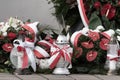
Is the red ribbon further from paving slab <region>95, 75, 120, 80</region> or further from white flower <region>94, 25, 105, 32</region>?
white flower <region>94, 25, 105, 32</region>

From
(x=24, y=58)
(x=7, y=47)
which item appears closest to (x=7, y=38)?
(x=7, y=47)

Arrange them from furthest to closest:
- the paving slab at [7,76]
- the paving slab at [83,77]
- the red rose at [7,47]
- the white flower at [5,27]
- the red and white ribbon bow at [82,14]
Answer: the red and white ribbon bow at [82,14], the white flower at [5,27], the red rose at [7,47], the paving slab at [83,77], the paving slab at [7,76]

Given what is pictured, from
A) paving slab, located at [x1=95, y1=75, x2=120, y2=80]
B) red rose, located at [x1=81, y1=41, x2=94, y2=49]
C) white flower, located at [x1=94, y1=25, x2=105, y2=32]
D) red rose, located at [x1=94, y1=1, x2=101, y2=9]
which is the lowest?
paving slab, located at [x1=95, y1=75, x2=120, y2=80]

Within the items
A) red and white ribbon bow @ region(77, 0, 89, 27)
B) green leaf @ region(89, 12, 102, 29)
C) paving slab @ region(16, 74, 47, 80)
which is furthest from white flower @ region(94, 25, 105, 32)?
paving slab @ region(16, 74, 47, 80)

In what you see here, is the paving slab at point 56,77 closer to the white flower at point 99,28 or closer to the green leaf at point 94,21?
the white flower at point 99,28

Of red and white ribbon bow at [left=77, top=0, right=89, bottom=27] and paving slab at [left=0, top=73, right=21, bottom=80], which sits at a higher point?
red and white ribbon bow at [left=77, top=0, right=89, bottom=27]

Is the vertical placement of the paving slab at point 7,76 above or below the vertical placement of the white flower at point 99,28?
below

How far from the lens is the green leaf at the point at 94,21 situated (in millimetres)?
8711

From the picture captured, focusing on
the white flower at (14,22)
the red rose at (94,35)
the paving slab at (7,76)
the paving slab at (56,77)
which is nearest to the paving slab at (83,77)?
the paving slab at (56,77)

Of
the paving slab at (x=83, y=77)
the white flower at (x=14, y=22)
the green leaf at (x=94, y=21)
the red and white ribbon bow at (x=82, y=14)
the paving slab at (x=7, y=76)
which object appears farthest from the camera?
the red and white ribbon bow at (x=82, y=14)

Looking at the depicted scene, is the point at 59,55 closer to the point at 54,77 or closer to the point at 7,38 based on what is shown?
the point at 54,77

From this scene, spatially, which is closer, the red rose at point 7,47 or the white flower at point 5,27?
the red rose at point 7,47

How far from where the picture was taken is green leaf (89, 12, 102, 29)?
8711mm

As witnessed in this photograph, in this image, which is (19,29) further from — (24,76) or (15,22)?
(24,76)
